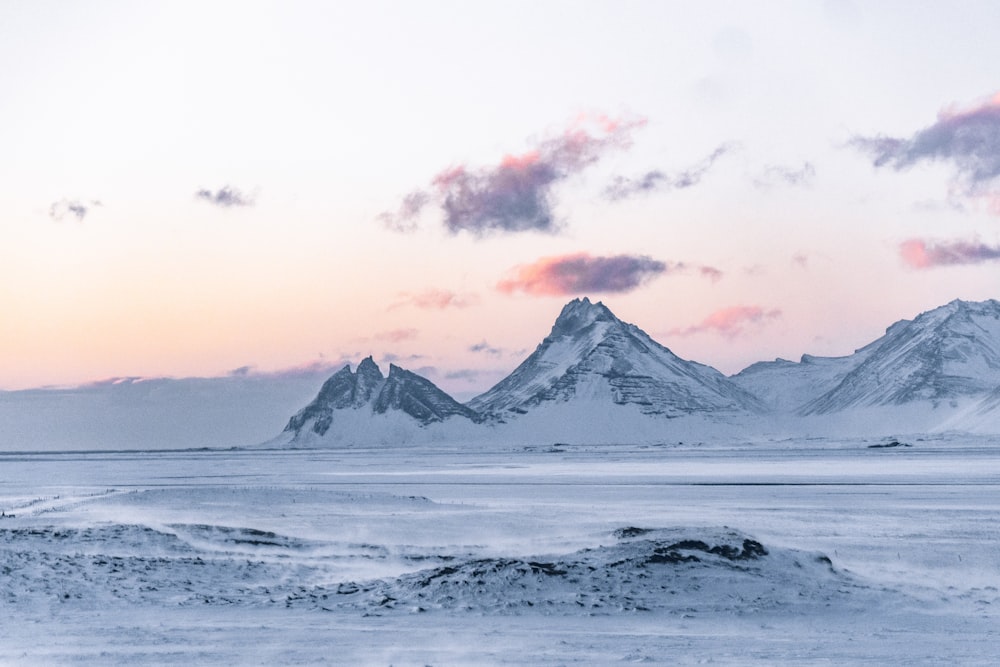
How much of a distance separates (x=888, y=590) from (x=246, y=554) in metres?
13.8

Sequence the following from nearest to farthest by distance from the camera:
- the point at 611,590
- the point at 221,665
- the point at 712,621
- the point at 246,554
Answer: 1. the point at 221,665
2. the point at 712,621
3. the point at 611,590
4. the point at 246,554

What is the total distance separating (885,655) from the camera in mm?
14164

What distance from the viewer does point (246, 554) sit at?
24938 mm

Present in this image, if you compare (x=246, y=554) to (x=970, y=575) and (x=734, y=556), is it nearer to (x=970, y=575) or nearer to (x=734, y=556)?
(x=734, y=556)

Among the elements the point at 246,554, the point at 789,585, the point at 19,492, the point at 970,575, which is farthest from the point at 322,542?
the point at 19,492

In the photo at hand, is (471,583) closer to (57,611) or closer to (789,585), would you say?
(789,585)

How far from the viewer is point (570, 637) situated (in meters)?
15.4

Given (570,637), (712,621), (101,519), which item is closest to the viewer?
(570,637)

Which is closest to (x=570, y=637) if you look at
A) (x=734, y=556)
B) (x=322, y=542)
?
(x=734, y=556)

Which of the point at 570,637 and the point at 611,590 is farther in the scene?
the point at 611,590

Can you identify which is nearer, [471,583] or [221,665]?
[221,665]

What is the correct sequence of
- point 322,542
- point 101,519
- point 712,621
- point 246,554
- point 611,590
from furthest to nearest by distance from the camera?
1. point 101,519
2. point 322,542
3. point 246,554
4. point 611,590
5. point 712,621

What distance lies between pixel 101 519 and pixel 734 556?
21402mm

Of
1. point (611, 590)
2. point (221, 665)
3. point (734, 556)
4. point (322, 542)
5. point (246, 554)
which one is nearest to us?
point (221, 665)
